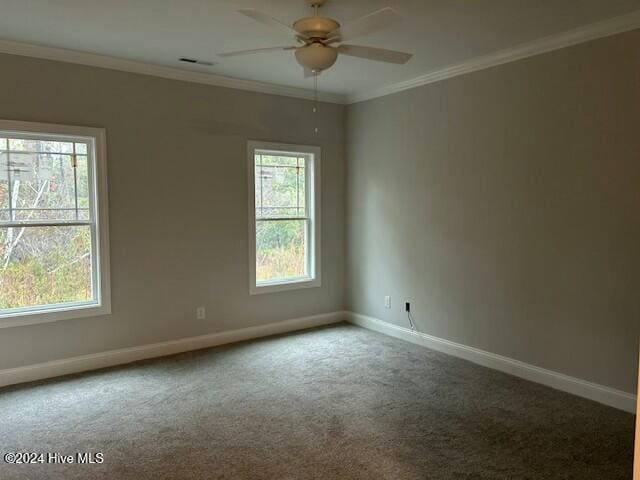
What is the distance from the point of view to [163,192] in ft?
14.4

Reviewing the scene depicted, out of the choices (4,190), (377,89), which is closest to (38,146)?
(4,190)

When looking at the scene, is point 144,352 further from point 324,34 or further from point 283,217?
point 324,34

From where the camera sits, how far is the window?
500 cm

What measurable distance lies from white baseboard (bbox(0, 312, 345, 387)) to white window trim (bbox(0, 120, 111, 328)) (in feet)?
1.23

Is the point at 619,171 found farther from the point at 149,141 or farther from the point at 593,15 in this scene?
the point at 149,141

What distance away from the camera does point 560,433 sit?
294 centimetres

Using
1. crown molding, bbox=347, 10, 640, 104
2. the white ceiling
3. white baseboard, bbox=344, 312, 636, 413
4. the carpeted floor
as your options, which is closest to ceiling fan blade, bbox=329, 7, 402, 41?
the white ceiling

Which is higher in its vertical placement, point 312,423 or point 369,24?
point 369,24

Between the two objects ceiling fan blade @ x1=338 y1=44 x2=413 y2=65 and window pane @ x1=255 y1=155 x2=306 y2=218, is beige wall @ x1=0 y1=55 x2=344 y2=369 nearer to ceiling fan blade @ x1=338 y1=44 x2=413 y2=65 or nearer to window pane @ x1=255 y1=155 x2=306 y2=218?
window pane @ x1=255 y1=155 x2=306 y2=218

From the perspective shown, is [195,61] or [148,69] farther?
[148,69]

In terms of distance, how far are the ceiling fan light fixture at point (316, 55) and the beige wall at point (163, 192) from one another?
6.68ft

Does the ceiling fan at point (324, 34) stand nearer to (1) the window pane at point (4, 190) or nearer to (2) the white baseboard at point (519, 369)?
(1) the window pane at point (4, 190)

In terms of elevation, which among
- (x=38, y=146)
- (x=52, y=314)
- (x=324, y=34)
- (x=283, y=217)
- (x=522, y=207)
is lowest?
(x=52, y=314)

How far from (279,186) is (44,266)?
7.84 ft
